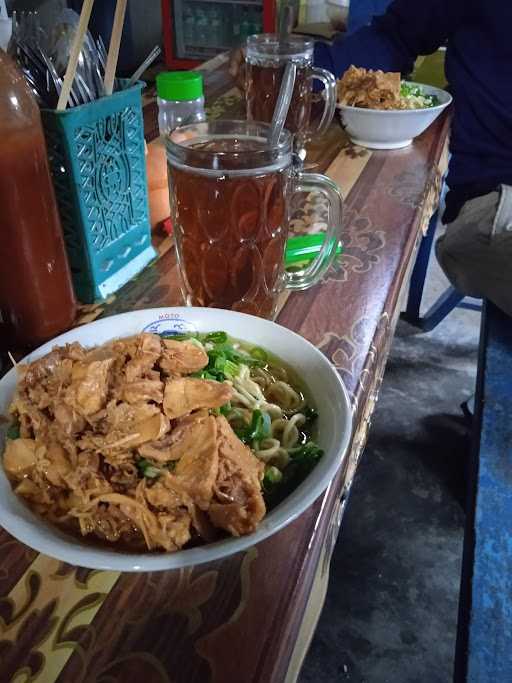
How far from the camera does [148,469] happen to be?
54cm

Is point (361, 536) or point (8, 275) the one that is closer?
point (8, 275)

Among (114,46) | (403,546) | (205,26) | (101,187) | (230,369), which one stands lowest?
(403,546)

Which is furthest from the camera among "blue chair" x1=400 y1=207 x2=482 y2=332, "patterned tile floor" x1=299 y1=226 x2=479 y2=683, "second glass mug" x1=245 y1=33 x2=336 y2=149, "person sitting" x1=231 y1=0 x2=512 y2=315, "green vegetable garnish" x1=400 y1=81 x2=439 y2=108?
"blue chair" x1=400 y1=207 x2=482 y2=332

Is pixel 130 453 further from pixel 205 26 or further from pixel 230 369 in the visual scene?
pixel 205 26

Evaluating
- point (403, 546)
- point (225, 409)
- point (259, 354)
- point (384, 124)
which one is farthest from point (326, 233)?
point (403, 546)

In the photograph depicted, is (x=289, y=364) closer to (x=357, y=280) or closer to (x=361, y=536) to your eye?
(x=357, y=280)

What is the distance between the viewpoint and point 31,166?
0.67 metres

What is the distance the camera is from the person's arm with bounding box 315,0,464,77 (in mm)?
1829

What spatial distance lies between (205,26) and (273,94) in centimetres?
185

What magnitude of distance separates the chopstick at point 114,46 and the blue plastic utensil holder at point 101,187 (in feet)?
0.06

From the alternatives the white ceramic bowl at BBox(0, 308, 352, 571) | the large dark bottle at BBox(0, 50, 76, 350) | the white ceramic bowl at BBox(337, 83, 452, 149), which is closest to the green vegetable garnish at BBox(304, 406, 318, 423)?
the white ceramic bowl at BBox(0, 308, 352, 571)

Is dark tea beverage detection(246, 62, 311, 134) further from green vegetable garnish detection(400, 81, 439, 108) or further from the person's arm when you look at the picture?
the person's arm

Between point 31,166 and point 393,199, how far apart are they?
837 millimetres

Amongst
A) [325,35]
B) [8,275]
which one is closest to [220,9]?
[325,35]
